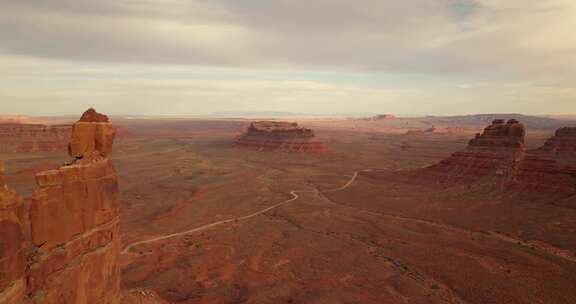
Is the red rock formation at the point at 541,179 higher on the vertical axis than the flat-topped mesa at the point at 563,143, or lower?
lower

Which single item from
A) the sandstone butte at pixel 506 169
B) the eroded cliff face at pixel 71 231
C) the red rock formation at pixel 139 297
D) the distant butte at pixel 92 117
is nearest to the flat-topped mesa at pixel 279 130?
the sandstone butte at pixel 506 169

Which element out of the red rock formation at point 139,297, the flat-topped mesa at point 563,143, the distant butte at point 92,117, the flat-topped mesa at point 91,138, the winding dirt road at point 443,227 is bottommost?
the winding dirt road at point 443,227

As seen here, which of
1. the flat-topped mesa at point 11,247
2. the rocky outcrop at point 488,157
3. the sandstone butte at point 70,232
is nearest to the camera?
the flat-topped mesa at point 11,247

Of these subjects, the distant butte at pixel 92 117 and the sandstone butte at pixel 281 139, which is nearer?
the distant butte at pixel 92 117

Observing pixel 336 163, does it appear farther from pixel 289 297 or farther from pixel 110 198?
pixel 110 198

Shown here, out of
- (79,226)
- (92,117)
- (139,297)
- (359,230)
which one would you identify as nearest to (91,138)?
(92,117)

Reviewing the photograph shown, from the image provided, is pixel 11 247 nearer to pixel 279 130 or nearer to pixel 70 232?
pixel 70 232

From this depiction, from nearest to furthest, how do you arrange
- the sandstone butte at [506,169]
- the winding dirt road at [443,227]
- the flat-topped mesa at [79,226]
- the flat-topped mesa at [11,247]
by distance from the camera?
the flat-topped mesa at [11,247], the flat-topped mesa at [79,226], the winding dirt road at [443,227], the sandstone butte at [506,169]

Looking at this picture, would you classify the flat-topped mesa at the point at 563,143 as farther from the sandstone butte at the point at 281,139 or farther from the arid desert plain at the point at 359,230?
the sandstone butte at the point at 281,139

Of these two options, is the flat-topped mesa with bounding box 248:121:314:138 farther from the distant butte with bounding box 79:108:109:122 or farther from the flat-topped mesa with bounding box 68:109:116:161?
the flat-topped mesa with bounding box 68:109:116:161
